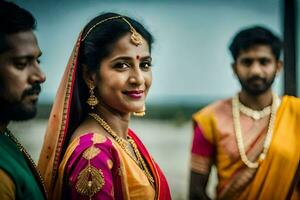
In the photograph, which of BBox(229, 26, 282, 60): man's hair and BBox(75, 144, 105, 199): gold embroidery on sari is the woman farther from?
BBox(229, 26, 282, 60): man's hair

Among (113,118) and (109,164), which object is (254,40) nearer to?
(113,118)

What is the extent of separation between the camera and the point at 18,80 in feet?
5.81

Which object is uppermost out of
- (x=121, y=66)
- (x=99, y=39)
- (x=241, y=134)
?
(x=99, y=39)

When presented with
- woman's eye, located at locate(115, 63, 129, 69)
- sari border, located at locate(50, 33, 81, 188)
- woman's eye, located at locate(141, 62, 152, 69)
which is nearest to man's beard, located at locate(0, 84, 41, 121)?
sari border, located at locate(50, 33, 81, 188)

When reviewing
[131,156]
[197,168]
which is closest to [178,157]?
[197,168]

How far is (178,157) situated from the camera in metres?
6.80

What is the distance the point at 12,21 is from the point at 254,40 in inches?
72.4

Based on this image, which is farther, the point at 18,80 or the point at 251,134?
the point at 251,134

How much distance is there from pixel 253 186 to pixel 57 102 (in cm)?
139

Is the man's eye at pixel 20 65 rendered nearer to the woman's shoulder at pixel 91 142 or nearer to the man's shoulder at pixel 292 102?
the woman's shoulder at pixel 91 142

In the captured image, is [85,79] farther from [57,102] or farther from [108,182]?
[108,182]

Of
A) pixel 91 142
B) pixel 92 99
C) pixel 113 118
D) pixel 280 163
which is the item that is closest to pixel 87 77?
pixel 92 99

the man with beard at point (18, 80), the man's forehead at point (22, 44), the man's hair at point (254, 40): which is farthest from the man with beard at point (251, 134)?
the man's forehead at point (22, 44)

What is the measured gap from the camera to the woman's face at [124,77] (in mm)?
2006
